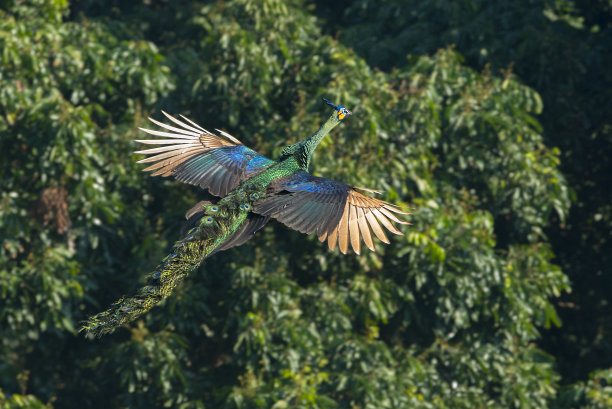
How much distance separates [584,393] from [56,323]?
4.74 meters

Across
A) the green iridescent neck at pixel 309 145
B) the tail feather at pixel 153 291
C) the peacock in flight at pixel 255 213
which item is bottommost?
the tail feather at pixel 153 291

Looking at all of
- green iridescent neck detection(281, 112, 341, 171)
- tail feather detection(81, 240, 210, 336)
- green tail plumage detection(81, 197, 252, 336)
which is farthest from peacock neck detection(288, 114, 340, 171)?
tail feather detection(81, 240, 210, 336)

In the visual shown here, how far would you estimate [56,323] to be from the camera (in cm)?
908

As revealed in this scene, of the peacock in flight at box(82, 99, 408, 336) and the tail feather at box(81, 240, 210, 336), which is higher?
the peacock in flight at box(82, 99, 408, 336)

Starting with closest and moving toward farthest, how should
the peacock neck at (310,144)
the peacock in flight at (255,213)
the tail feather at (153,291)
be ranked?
1. the tail feather at (153,291)
2. the peacock in flight at (255,213)
3. the peacock neck at (310,144)

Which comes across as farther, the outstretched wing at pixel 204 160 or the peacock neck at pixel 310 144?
the outstretched wing at pixel 204 160

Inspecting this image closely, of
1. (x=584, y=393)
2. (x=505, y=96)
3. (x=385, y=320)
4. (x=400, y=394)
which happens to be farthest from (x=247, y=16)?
(x=584, y=393)

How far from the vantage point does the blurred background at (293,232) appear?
29.6ft

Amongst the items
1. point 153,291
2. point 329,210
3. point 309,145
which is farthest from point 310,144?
point 153,291

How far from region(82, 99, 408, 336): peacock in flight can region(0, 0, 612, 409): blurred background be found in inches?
81.0

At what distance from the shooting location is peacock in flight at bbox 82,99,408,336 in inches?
233

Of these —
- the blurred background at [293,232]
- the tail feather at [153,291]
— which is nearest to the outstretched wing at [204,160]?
the tail feather at [153,291]

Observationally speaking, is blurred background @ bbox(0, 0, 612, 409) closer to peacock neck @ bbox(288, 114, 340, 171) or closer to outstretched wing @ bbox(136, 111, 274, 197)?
outstretched wing @ bbox(136, 111, 274, 197)

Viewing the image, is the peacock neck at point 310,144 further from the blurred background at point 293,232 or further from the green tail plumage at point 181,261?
the blurred background at point 293,232
